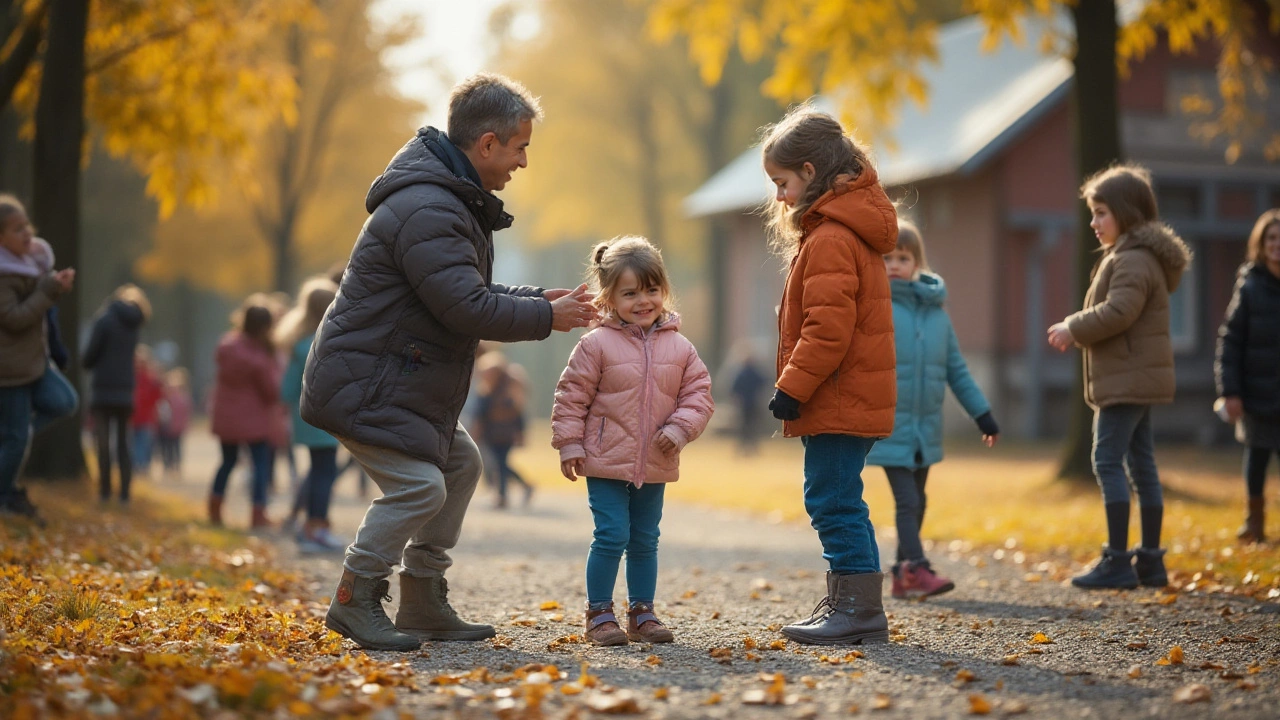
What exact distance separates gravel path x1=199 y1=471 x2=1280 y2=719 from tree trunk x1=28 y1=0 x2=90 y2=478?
479 centimetres

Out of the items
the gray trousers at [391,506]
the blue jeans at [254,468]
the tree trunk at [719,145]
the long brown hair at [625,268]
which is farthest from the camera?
the tree trunk at [719,145]

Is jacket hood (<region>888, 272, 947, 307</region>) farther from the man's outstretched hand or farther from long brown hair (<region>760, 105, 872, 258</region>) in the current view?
the man's outstretched hand

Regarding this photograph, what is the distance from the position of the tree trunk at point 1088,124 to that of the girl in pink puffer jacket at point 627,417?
744cm

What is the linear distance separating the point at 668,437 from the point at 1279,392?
16.7ft

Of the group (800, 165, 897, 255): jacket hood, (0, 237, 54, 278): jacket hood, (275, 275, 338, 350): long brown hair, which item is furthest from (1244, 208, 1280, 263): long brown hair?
(0, 237, 54, 278): jacket hood

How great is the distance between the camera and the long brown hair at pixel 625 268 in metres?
5.49

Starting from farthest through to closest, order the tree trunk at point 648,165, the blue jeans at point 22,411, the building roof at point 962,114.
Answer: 1. the tree trunk at point 648,165
2. the building roof at point 962,114
3. the blue jeans at point 22,411

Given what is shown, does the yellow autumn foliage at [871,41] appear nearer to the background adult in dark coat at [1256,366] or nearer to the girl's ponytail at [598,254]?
the background adult in dark coat at [1256,366]

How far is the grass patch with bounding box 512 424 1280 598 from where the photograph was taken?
7969 mm

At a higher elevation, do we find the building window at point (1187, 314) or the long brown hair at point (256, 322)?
the building window at point (1187, 314)

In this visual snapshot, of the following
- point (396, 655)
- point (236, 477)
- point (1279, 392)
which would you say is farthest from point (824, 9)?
point (236, 477)

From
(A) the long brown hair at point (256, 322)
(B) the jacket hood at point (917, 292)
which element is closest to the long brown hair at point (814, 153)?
(B) the jacket hood at point (917, 292)

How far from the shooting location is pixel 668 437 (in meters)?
5.35

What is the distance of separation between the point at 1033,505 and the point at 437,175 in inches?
324
